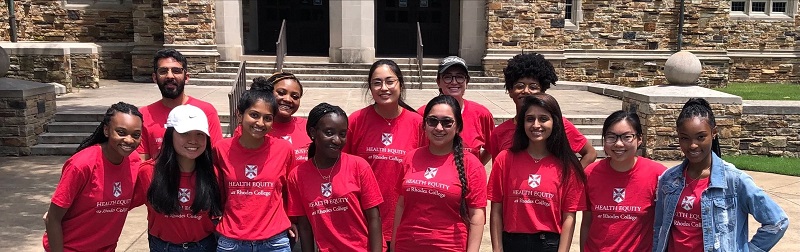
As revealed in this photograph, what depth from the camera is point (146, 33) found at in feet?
54.4

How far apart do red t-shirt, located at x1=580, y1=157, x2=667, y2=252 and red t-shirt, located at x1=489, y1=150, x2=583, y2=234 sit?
107 mm

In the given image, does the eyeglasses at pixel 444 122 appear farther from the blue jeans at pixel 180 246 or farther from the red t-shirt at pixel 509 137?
the blue jeans at pixel 180 246

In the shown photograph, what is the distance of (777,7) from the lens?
1972 cm

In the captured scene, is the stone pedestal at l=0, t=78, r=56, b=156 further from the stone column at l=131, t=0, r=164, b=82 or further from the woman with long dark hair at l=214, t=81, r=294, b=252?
the woman with long dark hair at l=214, t=81, r=294, b=252

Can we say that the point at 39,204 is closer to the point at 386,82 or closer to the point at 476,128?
the point at 386,82

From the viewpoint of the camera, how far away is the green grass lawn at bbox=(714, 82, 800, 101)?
1439 cm

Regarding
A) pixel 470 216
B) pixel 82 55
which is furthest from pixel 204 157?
pixel 82 55

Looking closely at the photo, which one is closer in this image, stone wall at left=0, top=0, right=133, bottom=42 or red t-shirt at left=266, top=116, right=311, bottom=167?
red t-shirt at left=266, top=116, right=311, bottom=167

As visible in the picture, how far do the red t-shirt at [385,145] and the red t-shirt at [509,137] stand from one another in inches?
22.5

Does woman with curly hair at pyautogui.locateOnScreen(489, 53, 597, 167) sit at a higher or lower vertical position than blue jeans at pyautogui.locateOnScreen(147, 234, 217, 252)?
higher

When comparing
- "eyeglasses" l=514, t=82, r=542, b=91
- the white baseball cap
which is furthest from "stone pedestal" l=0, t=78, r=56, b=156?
"eyeglasses" l=514, t=82, r=542, b=91

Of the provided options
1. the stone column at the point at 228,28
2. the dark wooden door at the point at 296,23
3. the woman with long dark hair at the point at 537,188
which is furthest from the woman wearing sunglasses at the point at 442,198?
the dark wooden door at the point at 296,23

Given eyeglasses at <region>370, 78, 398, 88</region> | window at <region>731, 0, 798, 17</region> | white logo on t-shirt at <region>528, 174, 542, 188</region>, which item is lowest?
white logo on t-shirt at <region>528, 174, 542, 188</region>

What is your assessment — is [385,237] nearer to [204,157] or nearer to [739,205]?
[204,157]
